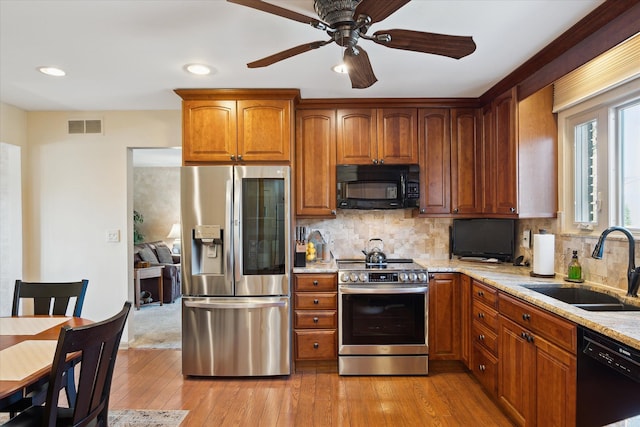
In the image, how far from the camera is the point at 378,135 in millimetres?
3445

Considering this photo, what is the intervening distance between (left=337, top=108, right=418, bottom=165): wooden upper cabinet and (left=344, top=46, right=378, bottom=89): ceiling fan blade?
50.1 inches

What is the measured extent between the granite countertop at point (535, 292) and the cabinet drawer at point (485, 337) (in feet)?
1.15

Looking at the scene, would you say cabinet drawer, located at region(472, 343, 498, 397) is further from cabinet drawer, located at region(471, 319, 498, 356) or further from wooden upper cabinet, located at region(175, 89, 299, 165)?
wooden upper cabinet, located at region(175, 89, 299, 165)

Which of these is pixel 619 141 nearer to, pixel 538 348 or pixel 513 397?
pixel 538 348

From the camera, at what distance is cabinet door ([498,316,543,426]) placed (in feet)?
6.79

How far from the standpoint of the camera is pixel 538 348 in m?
1.99

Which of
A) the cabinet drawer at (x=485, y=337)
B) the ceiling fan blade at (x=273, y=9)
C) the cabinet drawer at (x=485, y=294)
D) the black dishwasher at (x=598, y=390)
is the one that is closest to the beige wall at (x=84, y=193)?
the ceiling fan blade at (x=273, y=9)

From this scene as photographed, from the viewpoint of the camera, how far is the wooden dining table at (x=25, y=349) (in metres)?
1.35

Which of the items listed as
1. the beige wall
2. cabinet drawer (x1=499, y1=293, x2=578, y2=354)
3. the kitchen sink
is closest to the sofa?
the beige wall

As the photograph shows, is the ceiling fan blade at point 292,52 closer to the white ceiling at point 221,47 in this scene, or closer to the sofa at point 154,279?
the white ceiling at point 221,47

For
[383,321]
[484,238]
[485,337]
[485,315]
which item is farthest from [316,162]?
[485,337]

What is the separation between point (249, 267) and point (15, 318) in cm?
148

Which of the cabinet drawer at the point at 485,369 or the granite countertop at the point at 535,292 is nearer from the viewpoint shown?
the granite countertop at the point at 535,292

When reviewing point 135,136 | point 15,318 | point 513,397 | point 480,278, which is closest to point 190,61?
point 135,136
